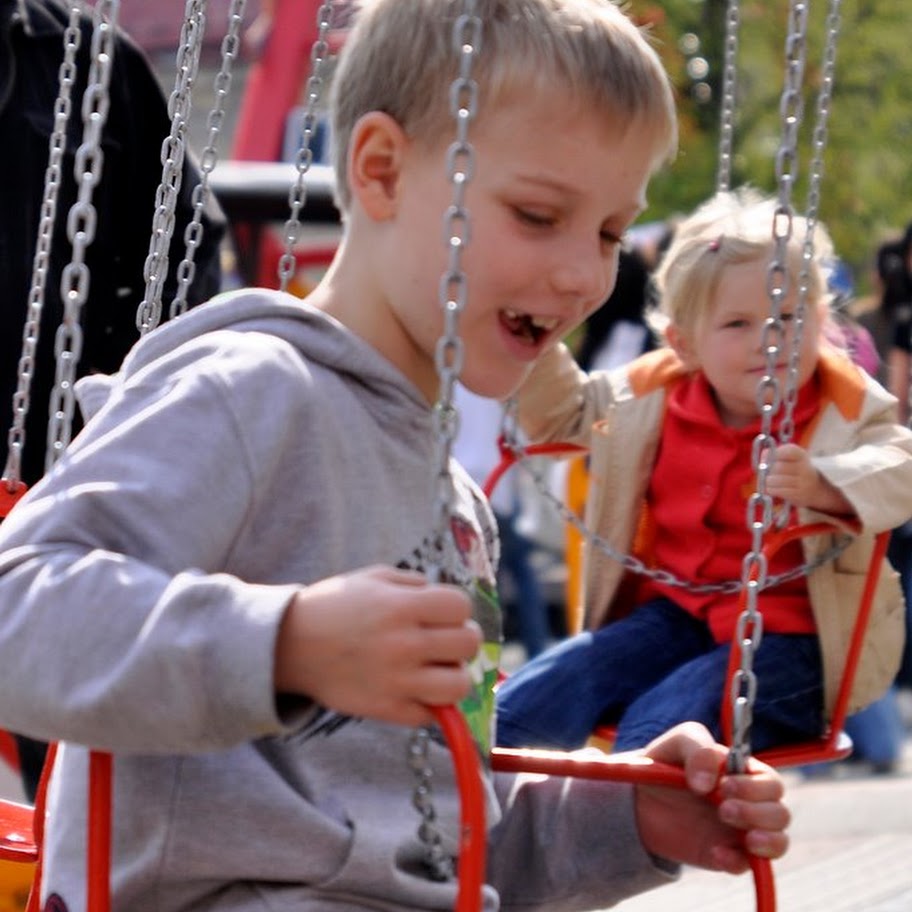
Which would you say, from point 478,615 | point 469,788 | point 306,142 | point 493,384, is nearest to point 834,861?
point 306,142

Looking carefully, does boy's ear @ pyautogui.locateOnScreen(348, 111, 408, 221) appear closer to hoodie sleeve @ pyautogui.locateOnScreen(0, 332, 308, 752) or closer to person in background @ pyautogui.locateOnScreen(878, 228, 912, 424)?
hoodie sleeve @ pyautogui.locateOnScreen(0, 332, 308, 752)

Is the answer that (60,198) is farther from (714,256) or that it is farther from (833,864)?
(833,864)

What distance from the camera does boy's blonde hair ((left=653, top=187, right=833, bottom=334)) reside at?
12.1 ft

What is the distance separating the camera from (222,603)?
1650mm

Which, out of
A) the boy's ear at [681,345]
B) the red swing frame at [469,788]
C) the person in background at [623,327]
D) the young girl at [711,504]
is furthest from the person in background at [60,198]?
the person in background at [623,327]

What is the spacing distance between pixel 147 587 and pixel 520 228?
54cm

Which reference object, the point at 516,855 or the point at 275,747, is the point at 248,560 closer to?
the point at 275,747

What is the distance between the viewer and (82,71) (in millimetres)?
3959

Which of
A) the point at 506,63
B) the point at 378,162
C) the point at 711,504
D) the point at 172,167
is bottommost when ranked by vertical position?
the point at 711,504

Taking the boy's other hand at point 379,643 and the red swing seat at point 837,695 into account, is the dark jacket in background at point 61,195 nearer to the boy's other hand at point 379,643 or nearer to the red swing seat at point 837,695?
the red swing seat at point 837,695

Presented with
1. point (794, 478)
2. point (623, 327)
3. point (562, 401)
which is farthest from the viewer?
point (623, 327)

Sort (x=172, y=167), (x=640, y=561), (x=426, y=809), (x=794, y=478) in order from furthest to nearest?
(x=640, y=561)
(x=794, y=478)
(x=172, y=167)
(x=426, y=809)

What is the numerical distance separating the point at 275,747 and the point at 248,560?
0.62 ft

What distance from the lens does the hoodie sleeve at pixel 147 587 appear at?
1.65m
